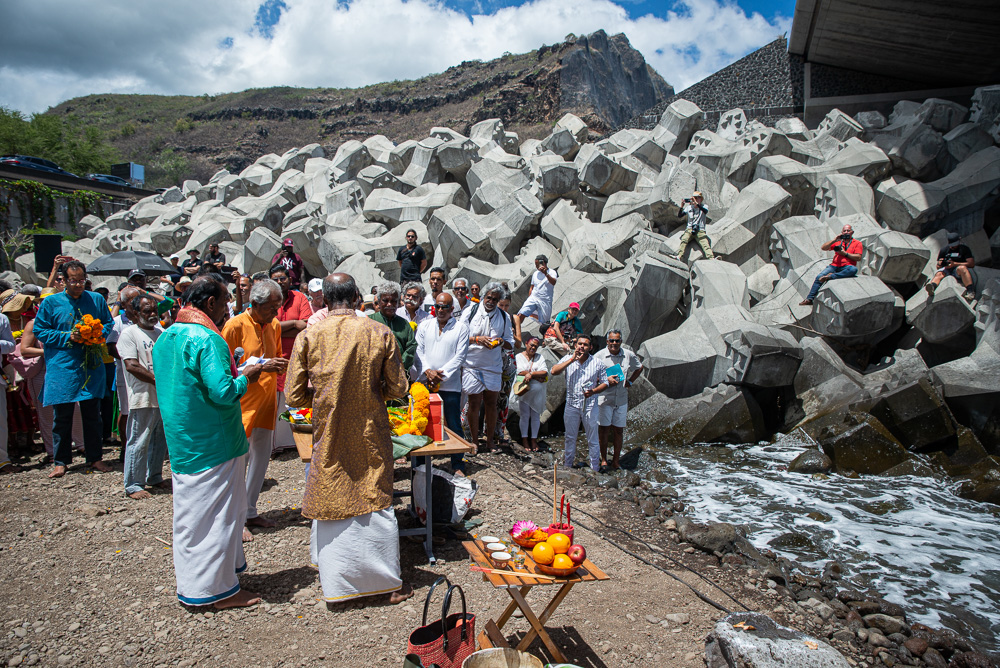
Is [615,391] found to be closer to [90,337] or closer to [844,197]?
[90,337]

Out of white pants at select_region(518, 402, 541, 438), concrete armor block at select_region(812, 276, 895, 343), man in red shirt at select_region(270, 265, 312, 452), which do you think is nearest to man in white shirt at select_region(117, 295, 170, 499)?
man in red shirt at select_region(270, 265, 312, 452)

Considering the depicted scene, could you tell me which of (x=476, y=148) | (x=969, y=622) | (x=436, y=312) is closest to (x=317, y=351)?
(x=436, y=312)

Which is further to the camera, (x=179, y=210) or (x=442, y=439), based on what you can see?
(x=179, y=210)

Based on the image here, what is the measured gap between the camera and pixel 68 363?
4.43 m

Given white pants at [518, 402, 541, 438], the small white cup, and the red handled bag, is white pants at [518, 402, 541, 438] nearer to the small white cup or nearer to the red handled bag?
the small white cup

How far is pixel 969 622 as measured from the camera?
3854 mm

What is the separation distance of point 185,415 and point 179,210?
17024 millimetres

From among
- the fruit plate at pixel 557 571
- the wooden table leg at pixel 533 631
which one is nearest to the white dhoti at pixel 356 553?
the wooden table leg at pixel 533 631

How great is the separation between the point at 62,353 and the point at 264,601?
2841mm

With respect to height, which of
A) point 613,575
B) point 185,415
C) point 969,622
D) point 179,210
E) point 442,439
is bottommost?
point 969,622

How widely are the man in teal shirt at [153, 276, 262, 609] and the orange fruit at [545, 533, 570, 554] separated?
1502 millimetres

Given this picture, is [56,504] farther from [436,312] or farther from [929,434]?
[929,434]

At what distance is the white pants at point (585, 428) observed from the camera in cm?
567

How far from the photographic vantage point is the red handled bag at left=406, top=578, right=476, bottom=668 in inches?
82.8
